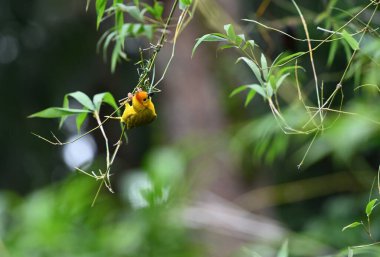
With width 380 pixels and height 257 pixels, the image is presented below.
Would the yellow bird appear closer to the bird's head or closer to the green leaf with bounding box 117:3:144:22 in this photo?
the bird's head

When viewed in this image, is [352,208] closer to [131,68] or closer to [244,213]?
[244,213]

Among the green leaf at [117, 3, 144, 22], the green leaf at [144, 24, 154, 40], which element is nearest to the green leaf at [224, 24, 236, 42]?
the green leaf at [117, 3, 144, 22]

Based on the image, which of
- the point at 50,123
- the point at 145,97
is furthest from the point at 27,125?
the point at 145,97

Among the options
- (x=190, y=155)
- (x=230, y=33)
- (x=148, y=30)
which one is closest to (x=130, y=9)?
(x=148, y=30)

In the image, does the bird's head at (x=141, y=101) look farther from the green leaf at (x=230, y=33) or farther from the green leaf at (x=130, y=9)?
the green leaf at (x=130, y=9)

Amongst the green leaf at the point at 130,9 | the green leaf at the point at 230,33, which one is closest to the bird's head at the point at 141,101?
the green leaf at the point at 230,33

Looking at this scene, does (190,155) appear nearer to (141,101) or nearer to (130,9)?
(130,9)
